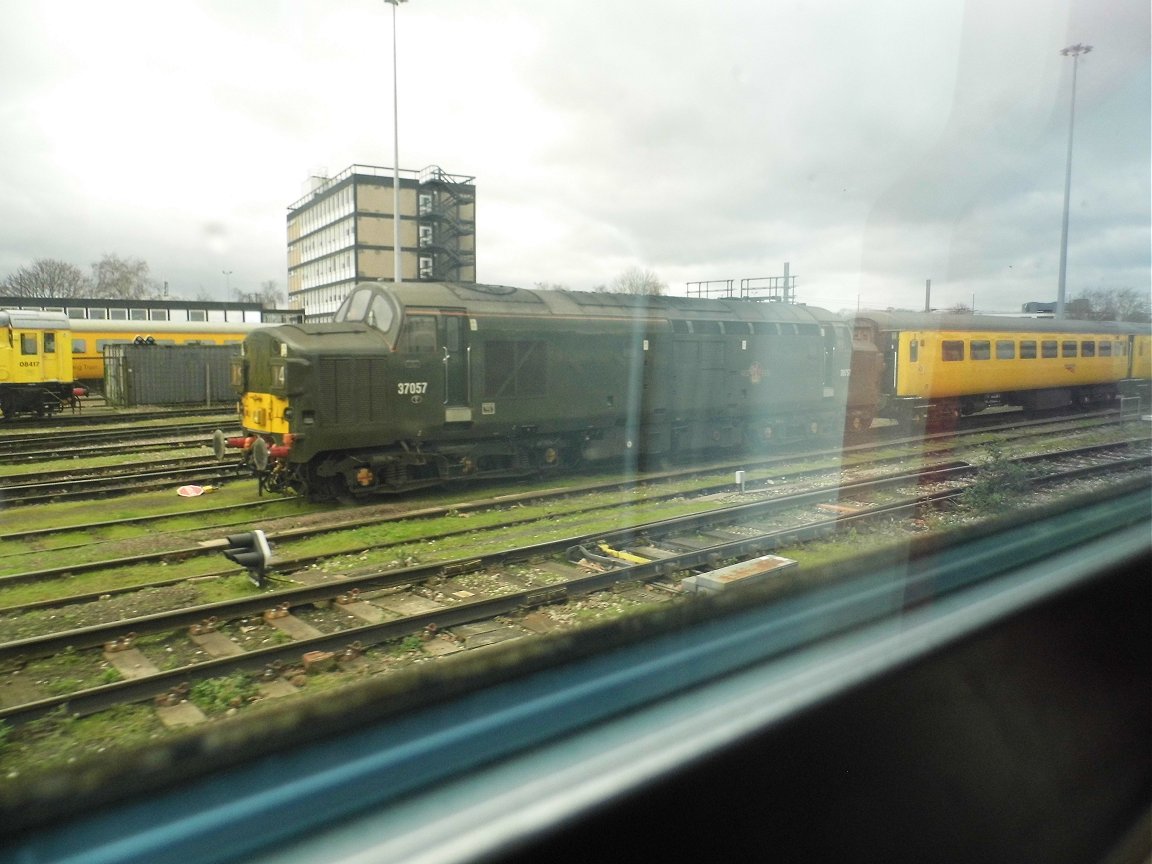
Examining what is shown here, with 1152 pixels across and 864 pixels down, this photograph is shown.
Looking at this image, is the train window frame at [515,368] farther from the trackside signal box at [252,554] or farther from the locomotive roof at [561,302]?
the trackside signal box at [252,554]

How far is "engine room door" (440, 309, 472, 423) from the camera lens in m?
9.86

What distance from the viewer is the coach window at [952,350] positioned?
16188 millimetres

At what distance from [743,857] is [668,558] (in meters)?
4.84

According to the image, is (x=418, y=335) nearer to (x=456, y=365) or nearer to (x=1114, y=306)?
(x=456, y=365)

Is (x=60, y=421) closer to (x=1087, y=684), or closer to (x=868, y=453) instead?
(x=868, y=453)

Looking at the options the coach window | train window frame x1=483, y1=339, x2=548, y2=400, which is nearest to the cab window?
train window frame x1=483, y1=339, x2=548, y2=400

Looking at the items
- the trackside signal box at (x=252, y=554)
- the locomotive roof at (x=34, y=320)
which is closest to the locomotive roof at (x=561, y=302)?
the trackside signal box at (x=252, y=554)

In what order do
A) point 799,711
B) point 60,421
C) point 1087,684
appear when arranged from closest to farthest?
1. point 799,711
2. point 1087,684
3. point 60,421

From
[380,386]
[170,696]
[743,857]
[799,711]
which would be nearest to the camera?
[743,857]

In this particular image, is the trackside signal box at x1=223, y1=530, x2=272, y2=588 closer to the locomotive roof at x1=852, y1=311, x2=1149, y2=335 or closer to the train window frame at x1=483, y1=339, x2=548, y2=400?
the train window frame at x1=483, y1=339, x2=548, y2=400

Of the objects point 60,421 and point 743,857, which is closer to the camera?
point 743,857

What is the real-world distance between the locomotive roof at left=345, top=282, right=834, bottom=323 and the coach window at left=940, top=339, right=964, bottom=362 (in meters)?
4.60

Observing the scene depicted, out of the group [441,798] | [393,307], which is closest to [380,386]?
[393,307]

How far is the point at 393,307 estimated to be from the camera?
9547mm
